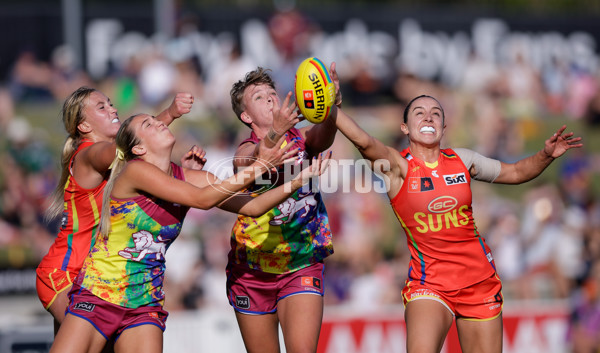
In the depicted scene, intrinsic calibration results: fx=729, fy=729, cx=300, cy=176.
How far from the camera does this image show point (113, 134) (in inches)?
209

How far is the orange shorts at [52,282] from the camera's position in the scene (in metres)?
5.03

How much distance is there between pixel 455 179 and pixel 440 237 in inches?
Result: 16.4

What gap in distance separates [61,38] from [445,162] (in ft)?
28.3

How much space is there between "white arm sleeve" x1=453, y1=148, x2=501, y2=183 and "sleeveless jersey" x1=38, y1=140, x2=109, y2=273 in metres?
2.55

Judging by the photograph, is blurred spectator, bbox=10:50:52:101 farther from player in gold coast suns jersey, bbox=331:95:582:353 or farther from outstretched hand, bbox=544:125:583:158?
outstretched hand, bbox=544:125:583:158

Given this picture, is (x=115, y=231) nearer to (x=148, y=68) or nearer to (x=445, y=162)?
(x=445, y=162)

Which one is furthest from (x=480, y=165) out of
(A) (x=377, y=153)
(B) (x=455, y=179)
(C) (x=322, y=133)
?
(C) (x=322, y=133)

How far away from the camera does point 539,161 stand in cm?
530

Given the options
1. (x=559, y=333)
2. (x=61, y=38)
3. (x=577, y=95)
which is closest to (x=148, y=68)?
(x=61, y=38)

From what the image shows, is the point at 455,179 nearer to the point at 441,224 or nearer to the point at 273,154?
the point at 441,224

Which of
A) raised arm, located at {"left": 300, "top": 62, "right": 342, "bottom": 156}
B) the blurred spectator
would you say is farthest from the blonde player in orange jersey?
the blurred spectator

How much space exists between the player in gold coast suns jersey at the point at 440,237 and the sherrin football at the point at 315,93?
0.98 ft

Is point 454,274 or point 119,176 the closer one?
point 119,176

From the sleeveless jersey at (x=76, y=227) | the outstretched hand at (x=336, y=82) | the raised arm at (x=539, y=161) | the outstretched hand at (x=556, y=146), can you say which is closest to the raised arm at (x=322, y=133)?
the outstretched hand at (x=336, y=82)
